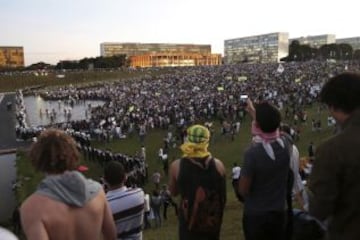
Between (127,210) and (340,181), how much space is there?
71.8 inches

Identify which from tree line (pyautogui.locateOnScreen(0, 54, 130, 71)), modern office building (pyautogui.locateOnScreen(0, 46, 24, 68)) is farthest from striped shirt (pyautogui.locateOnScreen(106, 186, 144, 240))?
modern office building (pyautogui.locateOnScreen(0, 46, 24, 68))

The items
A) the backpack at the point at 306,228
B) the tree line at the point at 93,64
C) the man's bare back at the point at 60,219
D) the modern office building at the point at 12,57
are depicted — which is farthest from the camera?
the modern office building at the point at 12,57

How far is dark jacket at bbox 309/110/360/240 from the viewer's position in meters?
2.63

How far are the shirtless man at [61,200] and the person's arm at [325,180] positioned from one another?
1261mm

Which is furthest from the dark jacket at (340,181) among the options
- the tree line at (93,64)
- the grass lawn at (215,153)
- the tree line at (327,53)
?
the tree line at (327,53)

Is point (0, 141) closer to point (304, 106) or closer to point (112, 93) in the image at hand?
point (304, 106)

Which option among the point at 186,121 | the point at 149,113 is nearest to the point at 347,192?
the point at 186,121

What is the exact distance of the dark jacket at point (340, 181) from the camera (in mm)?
2629

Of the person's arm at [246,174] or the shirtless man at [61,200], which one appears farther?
the person's arm at [246,174]

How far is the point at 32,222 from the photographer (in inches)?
107

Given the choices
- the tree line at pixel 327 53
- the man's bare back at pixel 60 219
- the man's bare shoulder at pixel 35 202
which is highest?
the tree line at pixel 327 53

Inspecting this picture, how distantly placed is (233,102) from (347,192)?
35405 mm

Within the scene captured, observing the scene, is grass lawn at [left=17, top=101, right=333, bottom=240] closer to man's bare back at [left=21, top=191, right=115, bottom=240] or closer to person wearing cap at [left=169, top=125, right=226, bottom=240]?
person wearing cap at [left=169, top=125, right=226, bottom=240]

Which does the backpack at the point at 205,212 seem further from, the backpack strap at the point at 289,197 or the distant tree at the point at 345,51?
the distant tree at the point at 345,51
